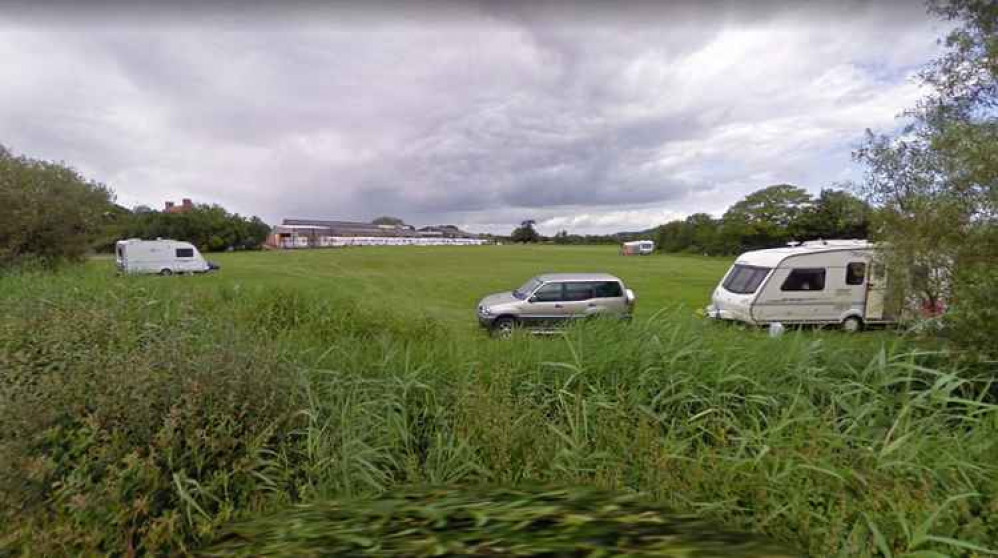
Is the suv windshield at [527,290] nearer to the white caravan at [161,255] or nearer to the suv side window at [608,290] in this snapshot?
the suv side window at [608,290]

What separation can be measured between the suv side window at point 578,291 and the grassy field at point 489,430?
6916mm

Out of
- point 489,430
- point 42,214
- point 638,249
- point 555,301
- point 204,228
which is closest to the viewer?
point 489,430

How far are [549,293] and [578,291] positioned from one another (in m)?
0.85

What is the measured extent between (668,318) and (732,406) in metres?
1.34

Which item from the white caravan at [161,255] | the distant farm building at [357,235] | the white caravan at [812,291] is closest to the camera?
the white caravan at [812,291]

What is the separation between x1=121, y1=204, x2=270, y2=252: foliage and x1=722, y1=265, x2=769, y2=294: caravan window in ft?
226

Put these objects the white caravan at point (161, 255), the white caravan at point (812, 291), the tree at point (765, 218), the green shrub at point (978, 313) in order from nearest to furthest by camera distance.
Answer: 1. the green shrub at point (978, 313)
2. the white caravan at point (812, 291)
3. the white caravan at point (161, 255)
4. the tree at point (765, 218)

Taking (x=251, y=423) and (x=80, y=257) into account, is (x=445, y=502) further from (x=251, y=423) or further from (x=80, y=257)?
(x=80, y=257)

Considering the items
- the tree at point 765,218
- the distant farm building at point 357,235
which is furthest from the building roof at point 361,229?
the tree at point 765,218

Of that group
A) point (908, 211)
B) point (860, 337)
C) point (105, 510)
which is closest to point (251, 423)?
point (105, 510)

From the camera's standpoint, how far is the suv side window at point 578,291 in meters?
10.7

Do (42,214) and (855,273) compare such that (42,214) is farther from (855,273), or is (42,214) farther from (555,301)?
(855,273)

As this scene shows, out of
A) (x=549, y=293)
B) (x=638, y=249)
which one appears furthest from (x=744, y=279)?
(x=638, y=249)

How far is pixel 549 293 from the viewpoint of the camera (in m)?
10.7
